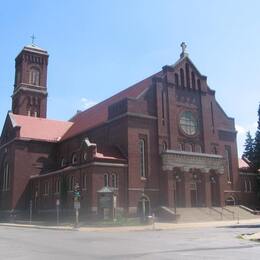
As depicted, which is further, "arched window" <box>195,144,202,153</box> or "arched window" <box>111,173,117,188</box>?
"arched window" <box>195,144,202,153</box>

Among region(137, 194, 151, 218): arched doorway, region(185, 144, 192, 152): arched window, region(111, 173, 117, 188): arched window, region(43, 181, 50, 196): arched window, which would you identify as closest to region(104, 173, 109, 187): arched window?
region(111, 173, 117, 188): arched window

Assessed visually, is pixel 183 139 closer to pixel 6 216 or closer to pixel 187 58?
pixel 187 58

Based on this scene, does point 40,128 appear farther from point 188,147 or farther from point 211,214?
point 211,214

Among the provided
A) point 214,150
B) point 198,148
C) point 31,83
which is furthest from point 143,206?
point 31,83

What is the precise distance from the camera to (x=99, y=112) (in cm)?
6375

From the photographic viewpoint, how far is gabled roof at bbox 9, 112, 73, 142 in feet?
218

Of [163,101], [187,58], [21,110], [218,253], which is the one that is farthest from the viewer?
[21,110]

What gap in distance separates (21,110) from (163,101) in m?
34.4

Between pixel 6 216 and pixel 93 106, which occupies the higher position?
pixel 93 106

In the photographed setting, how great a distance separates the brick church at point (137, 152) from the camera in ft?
160

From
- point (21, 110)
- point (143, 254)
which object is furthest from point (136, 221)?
point (21, 110)

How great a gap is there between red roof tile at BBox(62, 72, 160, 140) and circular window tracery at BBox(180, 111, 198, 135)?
6.75 m

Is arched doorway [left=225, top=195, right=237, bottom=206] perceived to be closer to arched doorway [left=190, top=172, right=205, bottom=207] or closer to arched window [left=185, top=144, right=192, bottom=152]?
arched doorway [left=190, top=172, right=205, bottom=207]

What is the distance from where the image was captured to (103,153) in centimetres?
4919
